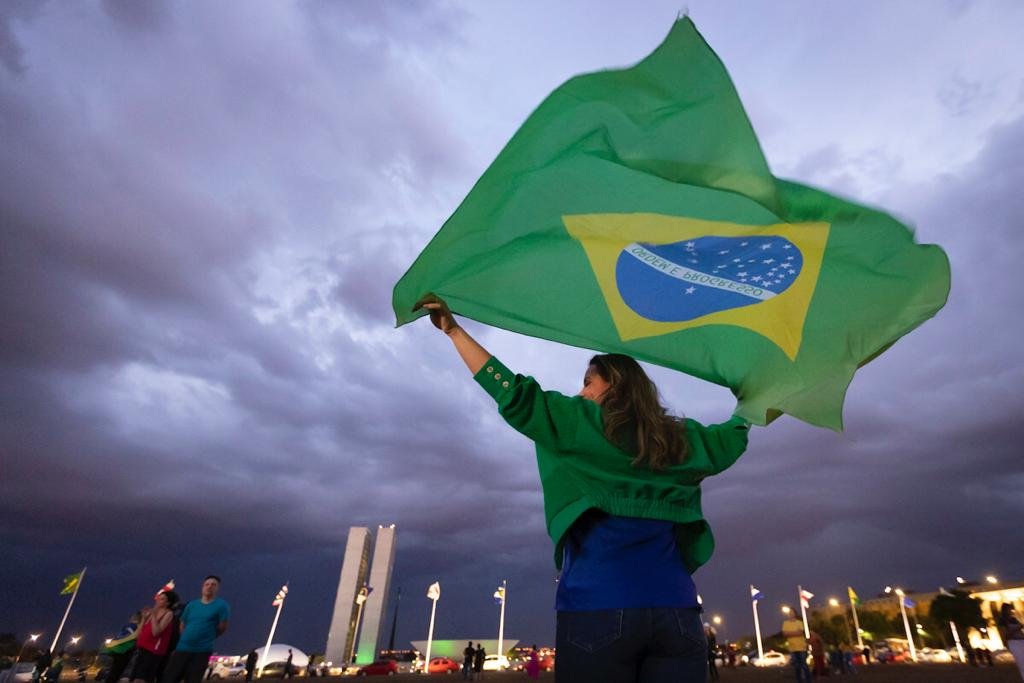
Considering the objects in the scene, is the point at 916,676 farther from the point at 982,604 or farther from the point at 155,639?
the point at 982,604

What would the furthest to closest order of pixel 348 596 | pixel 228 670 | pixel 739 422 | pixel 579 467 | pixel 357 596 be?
pixel 348 596, pixel 357 596, pixel 228 670, pixel 739 422, pixel 579 467

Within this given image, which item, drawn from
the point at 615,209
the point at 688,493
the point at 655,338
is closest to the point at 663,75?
the point at 615,209

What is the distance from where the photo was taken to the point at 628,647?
5.59 feet

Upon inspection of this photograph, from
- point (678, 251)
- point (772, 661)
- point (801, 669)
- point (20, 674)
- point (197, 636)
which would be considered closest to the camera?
point (678, 251)

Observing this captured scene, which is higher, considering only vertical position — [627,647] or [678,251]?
[678,251]

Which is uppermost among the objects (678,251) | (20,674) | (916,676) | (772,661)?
(772,661)

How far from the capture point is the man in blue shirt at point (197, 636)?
6.91 meters

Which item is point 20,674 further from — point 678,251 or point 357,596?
point 357,596

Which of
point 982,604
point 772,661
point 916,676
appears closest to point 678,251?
point 916,676

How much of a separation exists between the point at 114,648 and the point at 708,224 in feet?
34.4

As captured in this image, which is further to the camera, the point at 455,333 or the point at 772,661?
the point at 772,661

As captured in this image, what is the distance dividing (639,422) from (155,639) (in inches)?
316

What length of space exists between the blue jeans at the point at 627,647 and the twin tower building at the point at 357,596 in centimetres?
7920

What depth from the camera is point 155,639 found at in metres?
7.37
